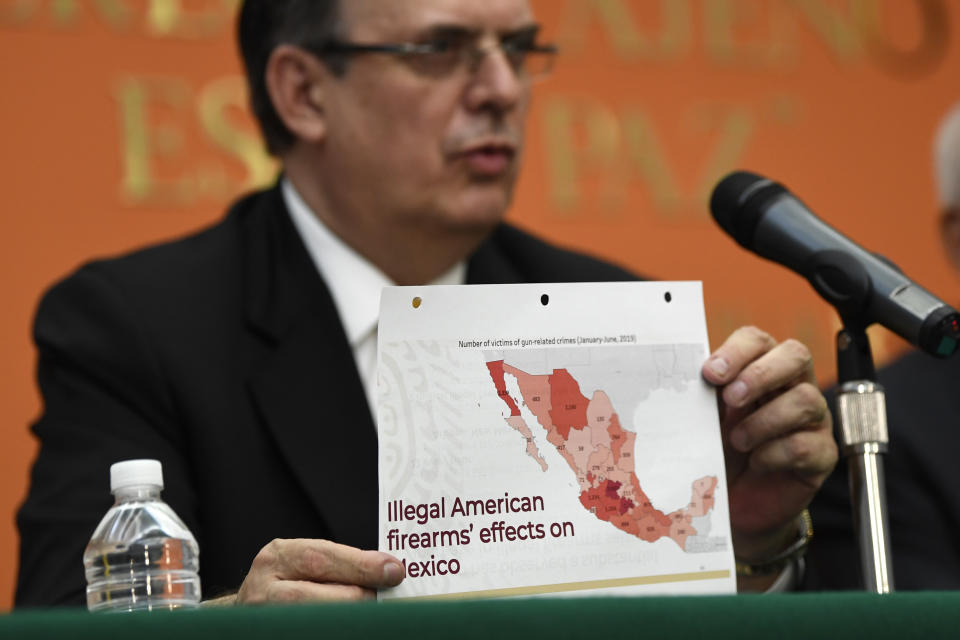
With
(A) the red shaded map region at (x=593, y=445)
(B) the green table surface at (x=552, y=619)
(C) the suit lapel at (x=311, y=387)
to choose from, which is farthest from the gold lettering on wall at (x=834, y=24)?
(B) the green table surface at (x=552, y=619)

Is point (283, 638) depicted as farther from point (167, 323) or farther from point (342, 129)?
point (342, 129)

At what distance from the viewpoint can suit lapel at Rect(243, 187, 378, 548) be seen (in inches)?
65.6

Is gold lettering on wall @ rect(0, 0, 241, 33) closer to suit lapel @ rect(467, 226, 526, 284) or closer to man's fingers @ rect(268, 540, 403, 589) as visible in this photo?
suit lapel @ rect(467, 226, 526, 284)

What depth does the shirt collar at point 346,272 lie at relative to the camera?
1.95 meters

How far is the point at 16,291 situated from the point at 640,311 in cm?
186

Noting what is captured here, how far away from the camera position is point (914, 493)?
6.49 feet

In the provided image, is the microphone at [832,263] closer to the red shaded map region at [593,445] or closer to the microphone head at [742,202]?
the microphone head at [742,202]

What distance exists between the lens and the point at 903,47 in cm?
347

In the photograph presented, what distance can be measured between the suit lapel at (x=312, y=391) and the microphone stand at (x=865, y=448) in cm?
68

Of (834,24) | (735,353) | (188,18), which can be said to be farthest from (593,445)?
(834,24)

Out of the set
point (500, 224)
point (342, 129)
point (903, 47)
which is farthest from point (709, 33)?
point (342, 129)

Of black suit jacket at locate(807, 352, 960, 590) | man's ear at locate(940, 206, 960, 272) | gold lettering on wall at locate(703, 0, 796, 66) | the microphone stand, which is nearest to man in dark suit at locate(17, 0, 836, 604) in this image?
the microphone stand

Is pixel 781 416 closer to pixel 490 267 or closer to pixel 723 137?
pixel 490 267

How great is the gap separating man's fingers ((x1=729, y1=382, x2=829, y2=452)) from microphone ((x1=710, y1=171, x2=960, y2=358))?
6.4 inches
